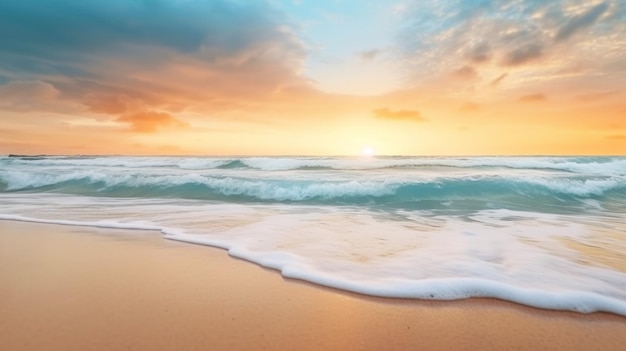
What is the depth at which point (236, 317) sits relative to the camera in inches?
102

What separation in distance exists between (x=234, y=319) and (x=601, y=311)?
9.72ft

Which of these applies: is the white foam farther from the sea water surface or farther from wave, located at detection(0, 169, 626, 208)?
wave, located at detection(0, 169, 626, 208)

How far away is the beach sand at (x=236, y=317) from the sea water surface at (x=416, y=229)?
0.98 ft

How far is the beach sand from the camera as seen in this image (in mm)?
2244

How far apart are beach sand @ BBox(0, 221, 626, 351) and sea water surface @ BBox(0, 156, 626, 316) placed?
30 centimetres

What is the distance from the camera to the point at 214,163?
2848 cm

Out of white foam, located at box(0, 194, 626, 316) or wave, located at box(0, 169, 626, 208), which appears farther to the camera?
wave, located at box(0, 169, 626, 208)

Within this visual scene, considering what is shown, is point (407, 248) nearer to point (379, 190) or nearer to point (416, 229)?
point (416, 229)

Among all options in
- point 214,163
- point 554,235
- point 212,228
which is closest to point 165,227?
point 212,228

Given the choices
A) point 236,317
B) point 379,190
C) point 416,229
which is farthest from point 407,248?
point 379,190

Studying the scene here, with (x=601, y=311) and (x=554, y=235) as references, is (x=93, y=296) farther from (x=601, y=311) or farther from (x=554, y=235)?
(x=554, y=235)

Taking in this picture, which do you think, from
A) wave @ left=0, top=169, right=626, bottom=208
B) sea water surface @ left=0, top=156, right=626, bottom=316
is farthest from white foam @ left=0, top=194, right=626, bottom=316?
wave @ left=0, top=169, right=626, bottom=208

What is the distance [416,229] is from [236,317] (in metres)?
4.36

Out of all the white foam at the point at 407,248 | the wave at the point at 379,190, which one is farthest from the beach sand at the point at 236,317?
the wave at the point at 379,190
